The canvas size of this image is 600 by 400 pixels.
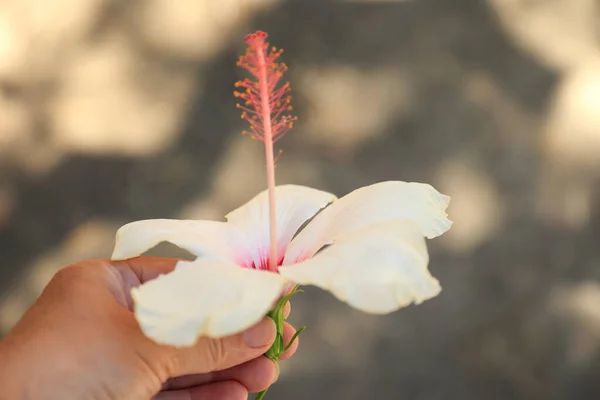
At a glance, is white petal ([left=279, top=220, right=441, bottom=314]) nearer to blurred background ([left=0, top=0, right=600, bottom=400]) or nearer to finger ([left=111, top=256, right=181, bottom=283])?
finger ([left=111, top=256, right=181, bottom=283])

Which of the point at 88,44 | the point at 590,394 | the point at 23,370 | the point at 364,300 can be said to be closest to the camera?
the point at 364,300

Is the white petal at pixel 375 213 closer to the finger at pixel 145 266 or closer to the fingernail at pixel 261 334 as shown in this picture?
the fingernail at pixel 261 334

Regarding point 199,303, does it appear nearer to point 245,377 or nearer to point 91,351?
point 91,351

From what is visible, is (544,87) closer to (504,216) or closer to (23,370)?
(504,216)

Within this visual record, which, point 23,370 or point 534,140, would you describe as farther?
point 534,140

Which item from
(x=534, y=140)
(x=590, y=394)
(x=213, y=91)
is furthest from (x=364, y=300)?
(x=590, y=394)

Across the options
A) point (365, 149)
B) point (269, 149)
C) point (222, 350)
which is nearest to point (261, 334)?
point (222, 350)
